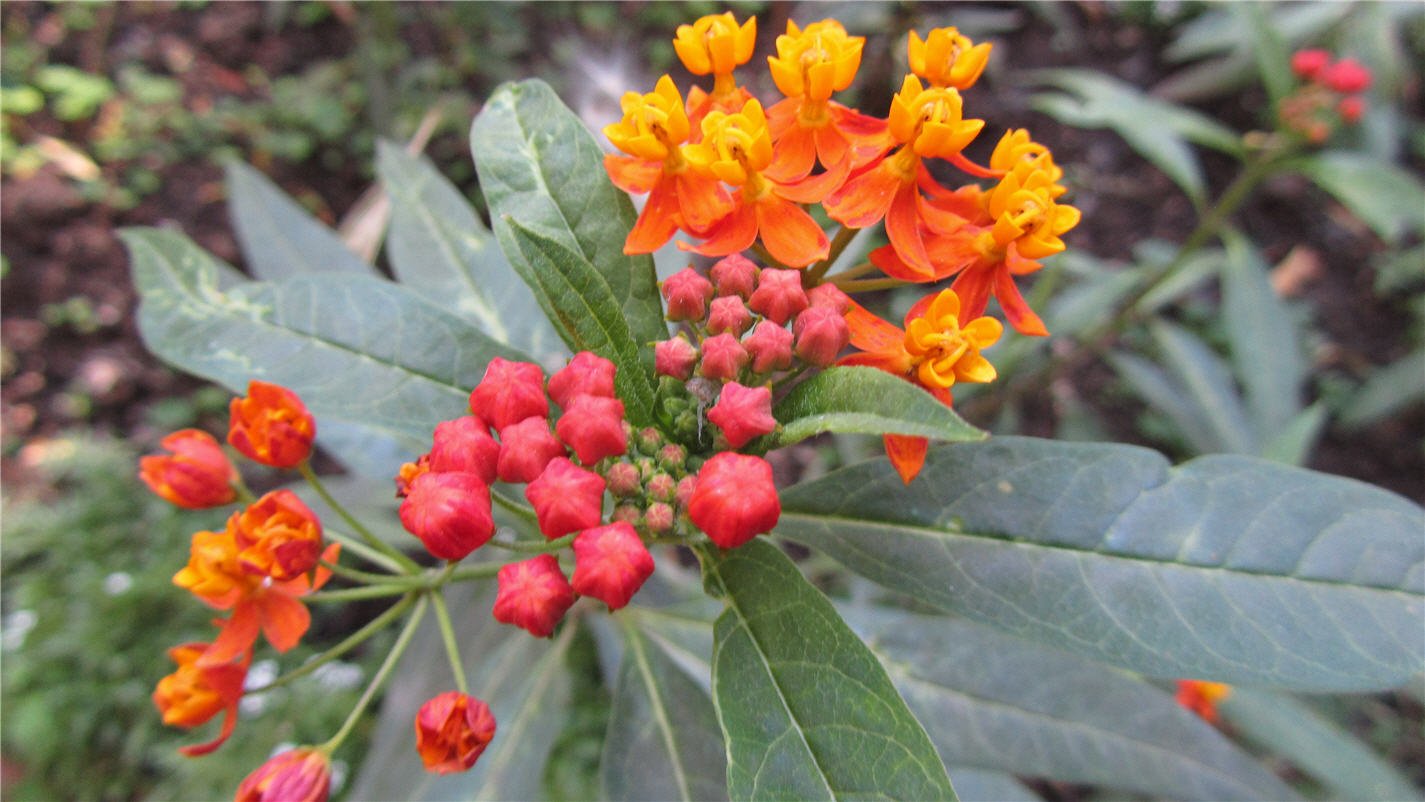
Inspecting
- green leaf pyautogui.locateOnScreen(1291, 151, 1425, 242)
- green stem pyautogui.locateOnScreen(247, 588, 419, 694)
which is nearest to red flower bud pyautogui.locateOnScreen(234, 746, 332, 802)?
green stem pyautogui.locateOnScreen(247, 588, 419, 694)

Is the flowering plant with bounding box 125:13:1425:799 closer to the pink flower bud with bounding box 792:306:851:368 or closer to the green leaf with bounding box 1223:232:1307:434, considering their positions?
the pink flower bud with bounding box 792:306:851:368

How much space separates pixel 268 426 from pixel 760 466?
78 cm

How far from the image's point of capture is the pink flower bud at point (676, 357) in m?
1.21

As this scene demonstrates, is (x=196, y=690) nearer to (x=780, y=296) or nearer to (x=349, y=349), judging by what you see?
(x=349, y=349)

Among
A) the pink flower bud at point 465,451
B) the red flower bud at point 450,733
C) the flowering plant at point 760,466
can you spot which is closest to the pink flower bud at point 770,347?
the flowering plant at point 760,466

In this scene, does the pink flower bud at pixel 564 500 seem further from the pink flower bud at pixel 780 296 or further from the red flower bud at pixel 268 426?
the red flower bud at pixel 268 426

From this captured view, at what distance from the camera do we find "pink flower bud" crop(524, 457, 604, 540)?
108 cm

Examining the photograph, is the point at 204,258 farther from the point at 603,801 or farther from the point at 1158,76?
the point at 1158,76

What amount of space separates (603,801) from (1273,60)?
3.35m

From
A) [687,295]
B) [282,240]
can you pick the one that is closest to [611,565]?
[687,295]

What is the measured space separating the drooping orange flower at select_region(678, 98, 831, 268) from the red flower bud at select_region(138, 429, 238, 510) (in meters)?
0.86

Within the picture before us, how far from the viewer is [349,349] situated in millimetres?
1459

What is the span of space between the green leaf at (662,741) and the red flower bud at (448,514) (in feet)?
2.15

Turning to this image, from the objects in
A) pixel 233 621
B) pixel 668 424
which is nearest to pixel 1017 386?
pixel 668 424
